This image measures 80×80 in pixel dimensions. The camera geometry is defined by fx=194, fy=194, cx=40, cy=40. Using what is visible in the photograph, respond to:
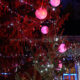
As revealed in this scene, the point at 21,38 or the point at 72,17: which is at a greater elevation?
the point at 72,17

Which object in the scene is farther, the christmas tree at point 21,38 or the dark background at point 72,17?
the dark background at point 72,17

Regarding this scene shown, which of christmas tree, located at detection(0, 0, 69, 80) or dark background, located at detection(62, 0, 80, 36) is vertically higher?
dark background, located at detection(62, 0, 80, 36)

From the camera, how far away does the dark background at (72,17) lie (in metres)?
9.60

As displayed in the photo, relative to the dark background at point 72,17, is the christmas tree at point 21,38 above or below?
below

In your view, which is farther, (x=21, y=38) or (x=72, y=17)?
(x=72, y=17)

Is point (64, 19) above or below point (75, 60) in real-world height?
above

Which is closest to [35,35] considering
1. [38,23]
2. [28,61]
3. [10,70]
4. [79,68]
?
[38,23]

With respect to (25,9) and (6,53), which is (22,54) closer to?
(6,53)

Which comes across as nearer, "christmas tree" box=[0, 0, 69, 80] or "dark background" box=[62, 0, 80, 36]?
"christmas tree" box=[0, 0, 69, 80]

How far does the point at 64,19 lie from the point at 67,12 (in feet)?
1.30

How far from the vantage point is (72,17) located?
1046cm

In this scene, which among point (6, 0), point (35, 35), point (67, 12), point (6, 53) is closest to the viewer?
point (6, 0)

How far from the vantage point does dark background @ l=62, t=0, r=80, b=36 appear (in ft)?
31.5

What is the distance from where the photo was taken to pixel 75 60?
8.74 m
